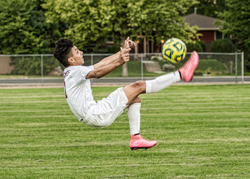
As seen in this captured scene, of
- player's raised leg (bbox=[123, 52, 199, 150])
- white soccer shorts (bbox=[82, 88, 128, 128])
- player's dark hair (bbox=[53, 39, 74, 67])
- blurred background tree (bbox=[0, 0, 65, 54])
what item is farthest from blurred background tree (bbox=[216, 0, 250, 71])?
player's dark hair (bbox=[53, 39, 74, 67])

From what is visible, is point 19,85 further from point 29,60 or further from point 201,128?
point 201,128

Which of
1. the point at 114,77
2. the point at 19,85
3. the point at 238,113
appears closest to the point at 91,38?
the point at 114,77

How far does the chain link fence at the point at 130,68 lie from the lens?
25.1 meters

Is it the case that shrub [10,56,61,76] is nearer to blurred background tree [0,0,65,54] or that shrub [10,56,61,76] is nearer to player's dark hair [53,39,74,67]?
blurred background tree [0,0,65,54]

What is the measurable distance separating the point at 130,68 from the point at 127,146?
61.8ft

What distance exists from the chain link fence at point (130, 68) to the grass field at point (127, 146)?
12.5 m

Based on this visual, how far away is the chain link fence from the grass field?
12537 millimetres

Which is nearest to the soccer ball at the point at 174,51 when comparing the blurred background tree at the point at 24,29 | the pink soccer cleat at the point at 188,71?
the pink soccer cleat at the point at 188,71

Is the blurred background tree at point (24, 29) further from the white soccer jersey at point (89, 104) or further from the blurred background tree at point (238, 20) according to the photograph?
the white soccer jersey at point (89, 104)

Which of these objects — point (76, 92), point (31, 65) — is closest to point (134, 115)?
point (76, 92)

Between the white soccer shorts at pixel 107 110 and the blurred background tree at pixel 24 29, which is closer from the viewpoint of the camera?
the white soccer shorts at pixel 107 110

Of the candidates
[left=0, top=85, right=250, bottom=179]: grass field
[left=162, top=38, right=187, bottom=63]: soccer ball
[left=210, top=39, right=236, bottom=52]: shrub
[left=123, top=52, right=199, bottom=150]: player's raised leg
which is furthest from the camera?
[left=210, top=39, right=236, bottom=52]: shrub

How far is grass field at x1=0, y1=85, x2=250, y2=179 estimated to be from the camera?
18.6 feet

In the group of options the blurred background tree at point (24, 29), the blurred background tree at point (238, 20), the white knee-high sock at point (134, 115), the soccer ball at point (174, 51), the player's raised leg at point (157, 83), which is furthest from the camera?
the blurred background tree at point (24, 29)
